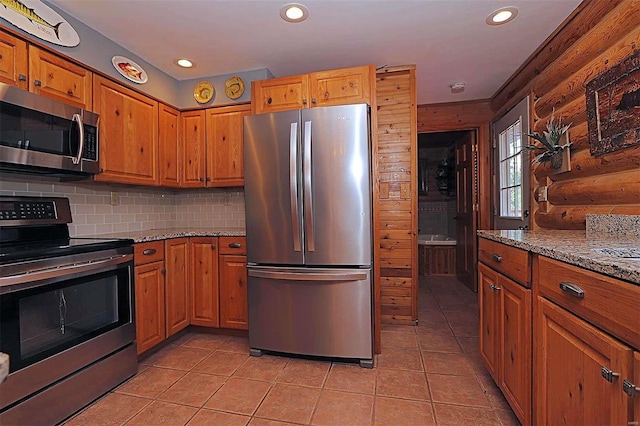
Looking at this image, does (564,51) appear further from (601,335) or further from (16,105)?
(16,105)

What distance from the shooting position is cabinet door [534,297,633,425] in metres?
0.80

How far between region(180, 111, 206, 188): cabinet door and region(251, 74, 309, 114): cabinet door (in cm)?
71

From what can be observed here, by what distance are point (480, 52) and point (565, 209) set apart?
→ 150cm

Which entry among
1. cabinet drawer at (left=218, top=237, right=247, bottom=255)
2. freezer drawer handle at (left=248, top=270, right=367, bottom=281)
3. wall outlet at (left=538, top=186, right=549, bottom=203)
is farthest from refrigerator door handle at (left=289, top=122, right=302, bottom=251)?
wall outlet at (left=538, top=186, right=549, bottom=203)

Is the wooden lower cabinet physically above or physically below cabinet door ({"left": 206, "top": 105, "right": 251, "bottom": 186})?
below

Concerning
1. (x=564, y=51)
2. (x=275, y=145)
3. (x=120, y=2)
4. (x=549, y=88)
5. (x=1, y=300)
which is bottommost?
(x=1, y=300)

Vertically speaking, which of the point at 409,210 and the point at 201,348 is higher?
the point at 409,210

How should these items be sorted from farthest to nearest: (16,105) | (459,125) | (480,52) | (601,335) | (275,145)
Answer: (459,125) → (480,52) → (275,145) → (16,105) → (601,335)

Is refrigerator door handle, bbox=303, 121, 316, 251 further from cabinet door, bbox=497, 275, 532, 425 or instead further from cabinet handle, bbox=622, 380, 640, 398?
Answer: cabinet handle, bbox=622, 380, 640, 398

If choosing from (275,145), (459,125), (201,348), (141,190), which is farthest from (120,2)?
(459,125)

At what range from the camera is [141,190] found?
278 cm

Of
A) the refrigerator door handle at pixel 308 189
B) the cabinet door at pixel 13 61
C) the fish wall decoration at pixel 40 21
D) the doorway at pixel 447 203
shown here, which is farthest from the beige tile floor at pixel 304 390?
the fish wall decoration at pixel 40 21

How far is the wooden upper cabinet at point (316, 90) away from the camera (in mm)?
2227

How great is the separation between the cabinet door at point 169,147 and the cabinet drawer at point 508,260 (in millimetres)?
2619
